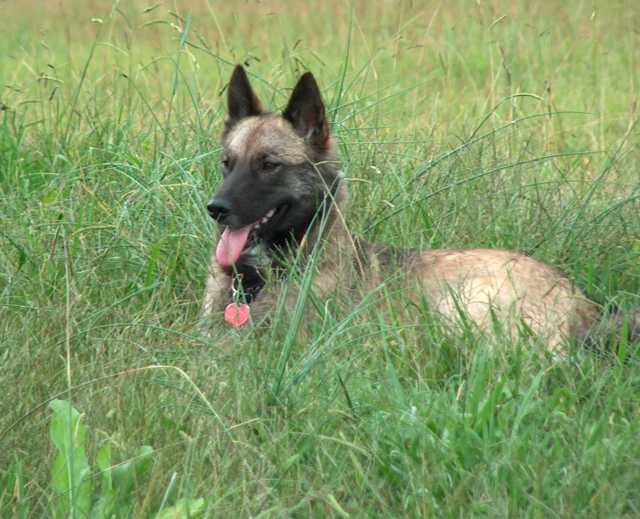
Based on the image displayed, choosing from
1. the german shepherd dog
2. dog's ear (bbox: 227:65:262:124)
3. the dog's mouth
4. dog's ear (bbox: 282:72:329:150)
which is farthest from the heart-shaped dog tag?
dog's ear (bbox: 227:65:262:124)

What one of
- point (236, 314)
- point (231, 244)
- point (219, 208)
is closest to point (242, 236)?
point (231, 244)

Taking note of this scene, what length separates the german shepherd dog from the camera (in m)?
4.75

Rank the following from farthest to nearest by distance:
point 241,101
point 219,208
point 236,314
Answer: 1. point 241,101
2. point 219,208
3. point 236,314

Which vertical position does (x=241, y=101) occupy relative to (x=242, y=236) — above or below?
above

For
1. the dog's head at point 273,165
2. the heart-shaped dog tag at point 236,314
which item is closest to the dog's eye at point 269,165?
the dog's head at point 273,165

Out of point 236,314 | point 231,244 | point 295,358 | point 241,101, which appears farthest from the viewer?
point 241,101

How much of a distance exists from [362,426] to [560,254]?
6.51 feet

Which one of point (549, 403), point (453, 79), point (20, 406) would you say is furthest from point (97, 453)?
point (453, 79)

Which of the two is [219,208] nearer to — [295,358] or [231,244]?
[231,244]

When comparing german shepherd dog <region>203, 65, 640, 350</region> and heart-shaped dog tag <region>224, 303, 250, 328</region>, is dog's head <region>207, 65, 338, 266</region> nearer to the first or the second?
german shepherd dog <region>203, 65, 640, 350</region>

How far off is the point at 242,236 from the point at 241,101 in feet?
2.31

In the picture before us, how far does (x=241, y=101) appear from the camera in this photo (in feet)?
18.2

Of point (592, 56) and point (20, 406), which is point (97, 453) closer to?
point (20, 406)

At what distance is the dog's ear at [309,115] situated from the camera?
5301 millimetres
